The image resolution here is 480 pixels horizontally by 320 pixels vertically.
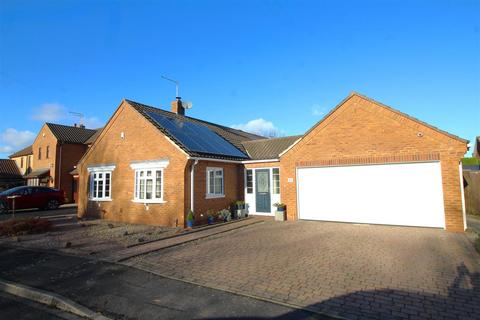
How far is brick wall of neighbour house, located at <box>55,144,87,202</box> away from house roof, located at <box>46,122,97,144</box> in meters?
0.64

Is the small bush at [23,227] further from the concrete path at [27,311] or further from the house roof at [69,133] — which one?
the house roof at [69,133]

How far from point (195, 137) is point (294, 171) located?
18.4ft

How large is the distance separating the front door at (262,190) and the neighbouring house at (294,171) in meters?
0.06

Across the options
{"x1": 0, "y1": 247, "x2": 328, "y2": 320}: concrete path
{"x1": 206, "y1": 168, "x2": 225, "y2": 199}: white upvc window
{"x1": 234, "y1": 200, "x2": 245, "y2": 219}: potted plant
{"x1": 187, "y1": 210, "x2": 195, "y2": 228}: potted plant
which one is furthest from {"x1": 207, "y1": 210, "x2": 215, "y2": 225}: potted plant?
{"x1": 0, "y1": 247, "x2": 328, "y2": 320}: concrete path

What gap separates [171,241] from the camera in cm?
1011

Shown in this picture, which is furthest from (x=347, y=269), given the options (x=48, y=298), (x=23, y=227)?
(x=23, y=227)

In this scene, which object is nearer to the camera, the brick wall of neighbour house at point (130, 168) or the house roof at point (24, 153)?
the brick wall of neighbour house at point (130, 168)

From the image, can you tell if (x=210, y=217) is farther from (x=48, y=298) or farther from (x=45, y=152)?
(x=45, y=152)

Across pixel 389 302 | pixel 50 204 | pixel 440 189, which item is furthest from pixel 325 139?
pixel 50 204

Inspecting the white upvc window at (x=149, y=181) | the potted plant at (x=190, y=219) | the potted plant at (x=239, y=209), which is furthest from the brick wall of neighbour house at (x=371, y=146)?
the white upvc window at (x=149, y=181)

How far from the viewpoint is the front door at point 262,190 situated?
15.9 metres

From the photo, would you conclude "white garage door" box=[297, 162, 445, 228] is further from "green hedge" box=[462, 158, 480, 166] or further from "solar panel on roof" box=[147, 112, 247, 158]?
"green hedge" box=[462, 158, 480, 166]

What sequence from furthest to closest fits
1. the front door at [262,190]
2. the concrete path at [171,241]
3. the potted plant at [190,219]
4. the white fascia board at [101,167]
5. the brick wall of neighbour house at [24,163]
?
the brick wall of neighbour house at [24,163] < the white fascia board at [101,167] < the front door at [262,190] < the potted plant at [190,219] < the concrete path at [171,241]

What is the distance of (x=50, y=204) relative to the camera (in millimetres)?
22375
